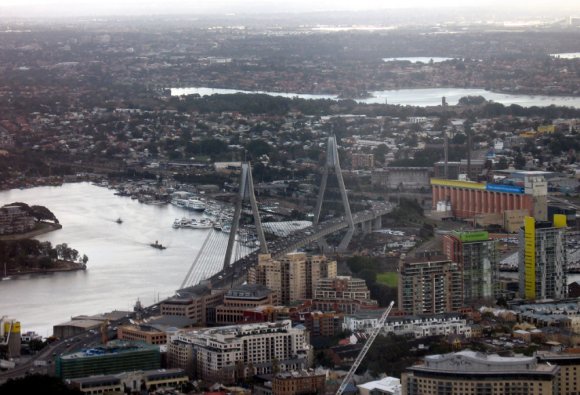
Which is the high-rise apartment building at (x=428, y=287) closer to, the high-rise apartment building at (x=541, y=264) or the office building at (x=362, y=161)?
the high-rise apartment building at (x=541, y=264)

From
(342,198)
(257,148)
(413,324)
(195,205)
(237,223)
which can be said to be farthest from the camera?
(257,148)

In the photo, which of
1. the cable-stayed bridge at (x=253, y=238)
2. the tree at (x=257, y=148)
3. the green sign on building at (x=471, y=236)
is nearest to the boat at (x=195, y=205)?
the cable-stayed bridge at (x=253, y=238)

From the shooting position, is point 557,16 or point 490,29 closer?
point 557,16

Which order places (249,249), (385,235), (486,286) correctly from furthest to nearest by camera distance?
(385,235) → (249,249) → (486,286)

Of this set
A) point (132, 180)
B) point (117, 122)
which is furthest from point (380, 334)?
point (117, 122)

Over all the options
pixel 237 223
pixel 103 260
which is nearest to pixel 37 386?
pixel 237 223

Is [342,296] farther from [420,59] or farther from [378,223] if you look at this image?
[420,59]

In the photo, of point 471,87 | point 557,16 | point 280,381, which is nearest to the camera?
point 280,381

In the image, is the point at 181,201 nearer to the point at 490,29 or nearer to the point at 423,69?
the point at 423,69
